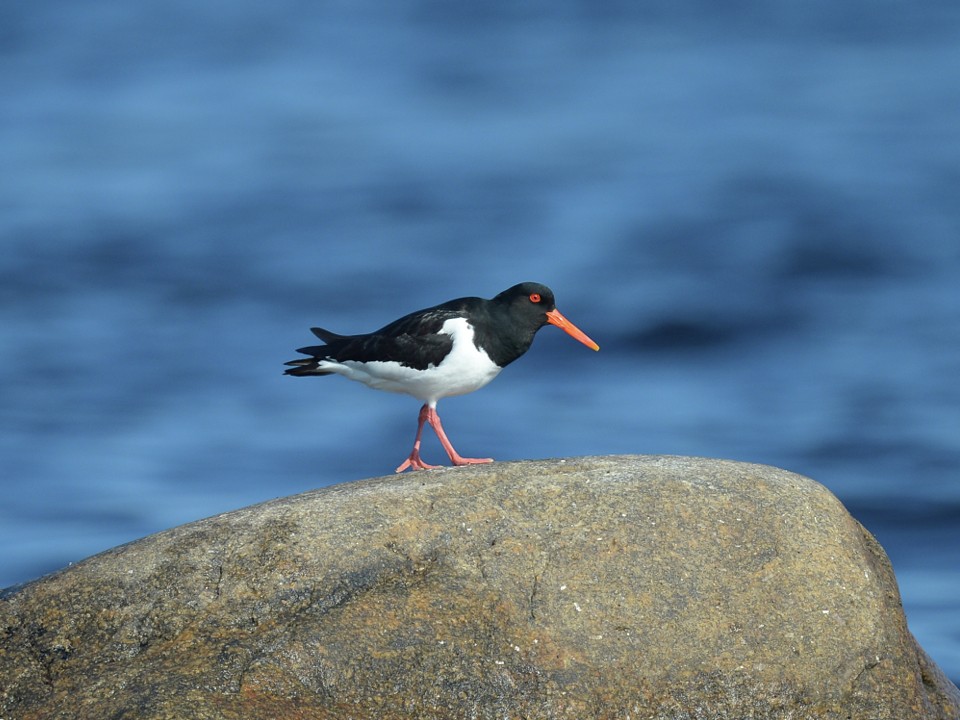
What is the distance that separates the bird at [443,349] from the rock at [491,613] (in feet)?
6.57

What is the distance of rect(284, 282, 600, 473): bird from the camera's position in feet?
28.2

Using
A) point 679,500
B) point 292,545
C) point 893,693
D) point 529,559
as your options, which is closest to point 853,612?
point 893,693

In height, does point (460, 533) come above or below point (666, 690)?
above

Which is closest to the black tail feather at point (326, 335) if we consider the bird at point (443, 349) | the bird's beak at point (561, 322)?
the bird at point (443, 349)

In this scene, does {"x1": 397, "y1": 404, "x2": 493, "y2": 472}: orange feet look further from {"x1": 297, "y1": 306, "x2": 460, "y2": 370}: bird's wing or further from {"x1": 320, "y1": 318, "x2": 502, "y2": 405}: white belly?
{"x1": 297, "y1": 306, "x2": 460, "y2": 370}: bird's wing

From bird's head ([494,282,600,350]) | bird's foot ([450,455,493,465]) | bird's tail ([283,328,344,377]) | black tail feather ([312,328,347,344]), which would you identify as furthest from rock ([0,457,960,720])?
black tail feather ([312,328,347,344])

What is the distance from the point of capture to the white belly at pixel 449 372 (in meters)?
8.59

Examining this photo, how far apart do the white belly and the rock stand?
6.50 ft

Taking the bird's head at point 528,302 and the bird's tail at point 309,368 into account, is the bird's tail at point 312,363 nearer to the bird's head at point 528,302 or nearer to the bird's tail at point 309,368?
the bird's tail at point 309,368

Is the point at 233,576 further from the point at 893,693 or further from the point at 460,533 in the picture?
the point at 893,693

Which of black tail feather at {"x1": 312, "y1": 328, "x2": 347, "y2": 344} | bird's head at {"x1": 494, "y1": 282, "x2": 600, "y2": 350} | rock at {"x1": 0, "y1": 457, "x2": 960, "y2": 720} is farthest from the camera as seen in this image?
black tail feather at {"x1": 312, "y1": 328, "x2": 347, "y2": 344}

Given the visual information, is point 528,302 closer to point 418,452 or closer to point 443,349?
point 443,349

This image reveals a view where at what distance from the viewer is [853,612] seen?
613 centimetres

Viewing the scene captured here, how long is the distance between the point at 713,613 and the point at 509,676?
93cm
